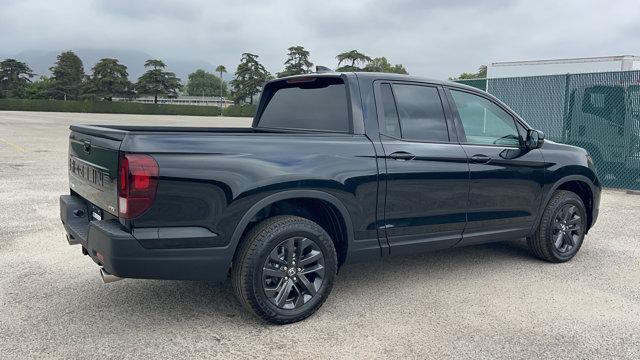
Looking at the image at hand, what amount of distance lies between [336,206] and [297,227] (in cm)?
33

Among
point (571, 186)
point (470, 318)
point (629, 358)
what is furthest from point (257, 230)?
point (571, 186)

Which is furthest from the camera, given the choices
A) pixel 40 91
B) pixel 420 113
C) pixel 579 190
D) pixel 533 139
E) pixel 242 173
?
pixel 40 91

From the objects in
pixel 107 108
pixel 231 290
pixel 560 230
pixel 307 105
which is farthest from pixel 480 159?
pixel 107 108

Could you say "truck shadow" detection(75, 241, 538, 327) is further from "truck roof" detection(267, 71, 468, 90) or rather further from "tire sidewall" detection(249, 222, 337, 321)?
"truck roof" detection(267, 71, 468, 90)

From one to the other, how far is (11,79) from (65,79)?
8.09 metres

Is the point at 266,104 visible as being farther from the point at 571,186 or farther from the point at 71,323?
the point at 571,186

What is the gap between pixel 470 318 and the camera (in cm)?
379

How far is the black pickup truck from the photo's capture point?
3.14m

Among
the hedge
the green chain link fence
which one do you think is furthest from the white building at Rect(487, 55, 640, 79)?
the hedge

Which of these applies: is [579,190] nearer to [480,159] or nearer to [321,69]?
[480,159]

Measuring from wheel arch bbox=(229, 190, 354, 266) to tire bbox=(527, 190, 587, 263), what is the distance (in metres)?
2.26

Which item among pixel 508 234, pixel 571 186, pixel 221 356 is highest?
pixel 571 186

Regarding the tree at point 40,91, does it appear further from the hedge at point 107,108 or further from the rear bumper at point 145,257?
the rear bumper at point 145,257

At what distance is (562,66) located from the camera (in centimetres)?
1135
